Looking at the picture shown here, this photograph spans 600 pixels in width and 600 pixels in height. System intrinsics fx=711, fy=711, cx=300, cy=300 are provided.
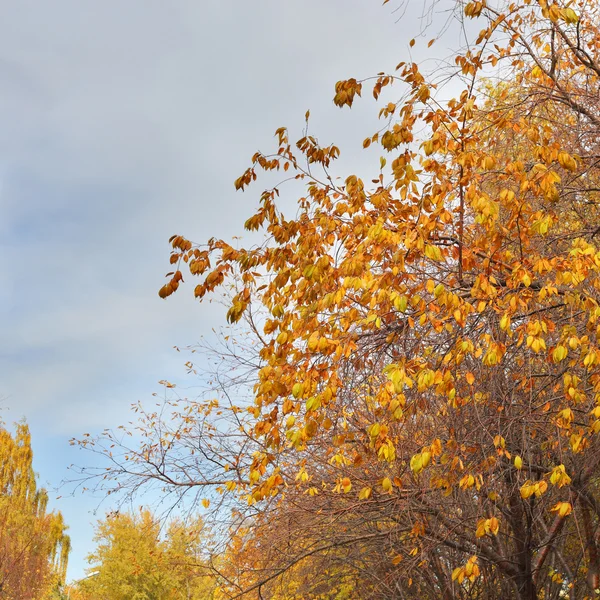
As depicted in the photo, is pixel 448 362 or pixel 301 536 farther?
pixel 301 536

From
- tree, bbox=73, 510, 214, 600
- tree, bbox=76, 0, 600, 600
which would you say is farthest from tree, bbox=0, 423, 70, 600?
tree, bbox=76, 0, 600, 600


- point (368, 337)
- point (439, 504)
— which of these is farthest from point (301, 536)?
point (368, 337)

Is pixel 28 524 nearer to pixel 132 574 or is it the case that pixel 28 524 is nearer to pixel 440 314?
pixel 132 574

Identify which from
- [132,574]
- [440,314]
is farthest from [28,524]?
[440,314]

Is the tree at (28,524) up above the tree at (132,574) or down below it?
above

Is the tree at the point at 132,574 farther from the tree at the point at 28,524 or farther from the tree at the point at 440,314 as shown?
the tree at the point at 440,314

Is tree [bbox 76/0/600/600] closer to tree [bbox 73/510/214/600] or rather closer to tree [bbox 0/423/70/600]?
tree [bbox 73/510/214/600]

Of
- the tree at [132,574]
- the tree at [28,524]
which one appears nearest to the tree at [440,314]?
the tree at [132,574]

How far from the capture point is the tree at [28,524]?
33.2m

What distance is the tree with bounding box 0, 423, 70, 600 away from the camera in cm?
3322

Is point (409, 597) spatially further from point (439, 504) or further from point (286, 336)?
point (286, 336)

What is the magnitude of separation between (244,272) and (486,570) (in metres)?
7.11

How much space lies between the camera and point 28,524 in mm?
37594

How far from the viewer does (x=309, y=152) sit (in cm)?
699
